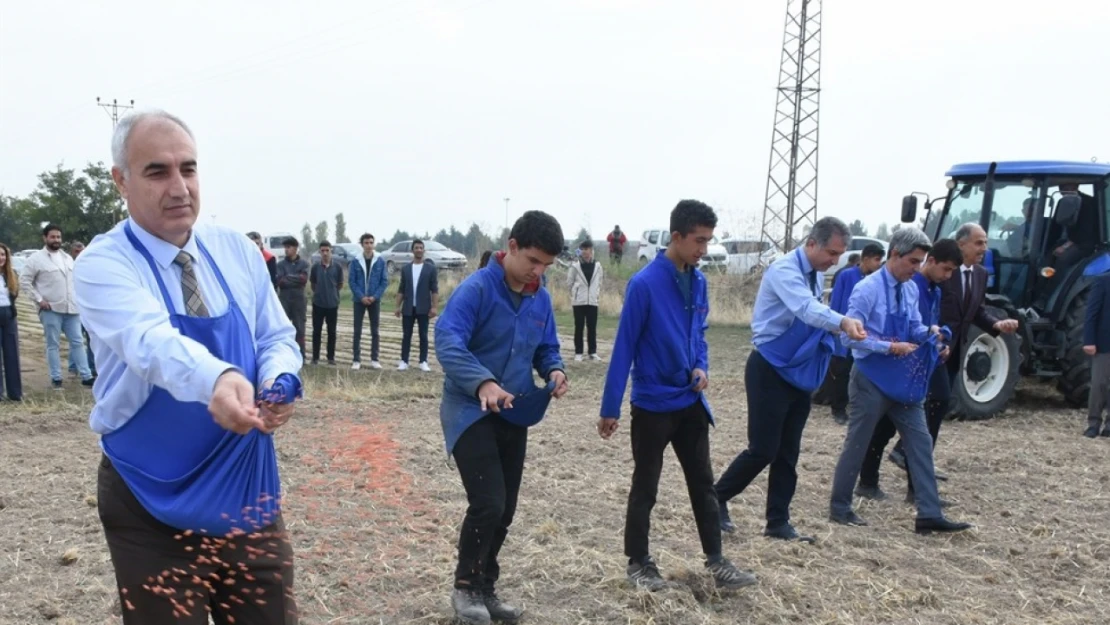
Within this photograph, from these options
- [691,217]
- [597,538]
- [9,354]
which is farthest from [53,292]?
[691,217]

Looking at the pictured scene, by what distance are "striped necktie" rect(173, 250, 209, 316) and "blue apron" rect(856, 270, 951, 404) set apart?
176 inches

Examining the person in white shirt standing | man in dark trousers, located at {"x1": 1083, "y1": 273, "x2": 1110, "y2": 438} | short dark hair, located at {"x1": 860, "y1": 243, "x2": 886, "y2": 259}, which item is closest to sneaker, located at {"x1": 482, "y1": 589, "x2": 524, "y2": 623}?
short dark hair, located at {"x1": 860, "y1": 243, "x2": 886, "y2": 259}

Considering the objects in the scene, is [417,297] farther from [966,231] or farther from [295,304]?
[966,231]

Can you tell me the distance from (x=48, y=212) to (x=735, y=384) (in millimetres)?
35828

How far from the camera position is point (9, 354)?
10.4 meters

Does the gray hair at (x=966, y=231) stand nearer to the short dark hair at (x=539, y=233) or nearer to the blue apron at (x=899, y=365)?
the blue apron at (x=899, y=365)

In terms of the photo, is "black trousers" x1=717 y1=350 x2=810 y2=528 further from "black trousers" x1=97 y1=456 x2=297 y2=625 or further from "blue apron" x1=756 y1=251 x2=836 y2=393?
"black trousers" x1=97 y1=456 x2=297 y2=625

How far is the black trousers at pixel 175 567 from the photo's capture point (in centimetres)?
245

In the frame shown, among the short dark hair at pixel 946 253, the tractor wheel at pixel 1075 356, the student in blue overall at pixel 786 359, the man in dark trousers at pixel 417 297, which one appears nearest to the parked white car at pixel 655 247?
the man in dark trousers at pixel 417 297

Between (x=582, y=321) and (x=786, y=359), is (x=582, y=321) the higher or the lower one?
the lower one

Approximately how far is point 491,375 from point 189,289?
1.82 meters

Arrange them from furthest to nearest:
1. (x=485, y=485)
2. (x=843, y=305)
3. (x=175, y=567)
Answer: (x=843, y=305) < (x=485, y=485) < (x=175, y=567)

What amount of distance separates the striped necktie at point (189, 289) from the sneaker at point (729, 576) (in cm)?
314

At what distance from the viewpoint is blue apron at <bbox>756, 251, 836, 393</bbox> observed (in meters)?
5.38
